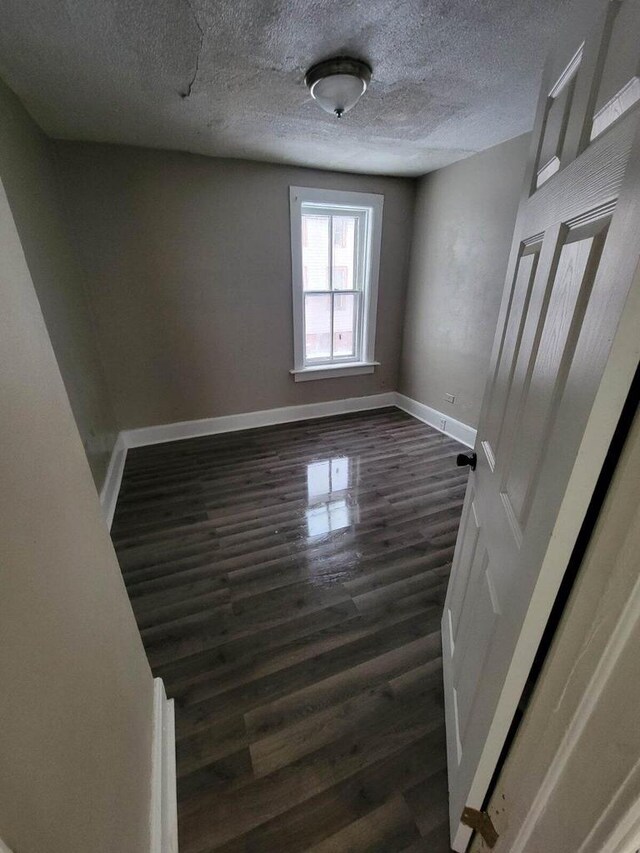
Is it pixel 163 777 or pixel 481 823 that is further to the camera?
pixel 163 777

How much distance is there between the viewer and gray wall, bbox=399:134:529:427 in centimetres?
254

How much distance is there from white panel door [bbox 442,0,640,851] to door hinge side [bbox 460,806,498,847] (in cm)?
3

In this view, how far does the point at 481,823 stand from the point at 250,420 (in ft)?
10.2

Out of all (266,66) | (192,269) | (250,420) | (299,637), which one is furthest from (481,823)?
(192,269)

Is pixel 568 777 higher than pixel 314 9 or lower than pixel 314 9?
lower

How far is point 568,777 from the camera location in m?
0.54

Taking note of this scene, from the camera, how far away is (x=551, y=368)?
2.07 ft

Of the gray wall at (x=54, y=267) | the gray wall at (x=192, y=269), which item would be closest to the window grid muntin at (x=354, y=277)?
the gray wall at (x=192, y=269)

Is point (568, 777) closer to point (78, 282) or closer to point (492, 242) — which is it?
point (492, 242)

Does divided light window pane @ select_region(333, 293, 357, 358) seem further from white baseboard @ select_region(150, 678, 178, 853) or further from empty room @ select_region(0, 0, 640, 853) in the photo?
white baseboard @ select_region(150, 678, 178, 853)

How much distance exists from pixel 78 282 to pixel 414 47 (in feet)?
8.21

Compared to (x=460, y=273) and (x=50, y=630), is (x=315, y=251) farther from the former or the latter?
(x=50, y=630)

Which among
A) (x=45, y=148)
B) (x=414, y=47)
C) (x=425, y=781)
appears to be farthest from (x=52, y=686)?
(x=45, y=148)

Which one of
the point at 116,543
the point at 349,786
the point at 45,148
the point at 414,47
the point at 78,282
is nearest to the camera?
the point at 349,786
